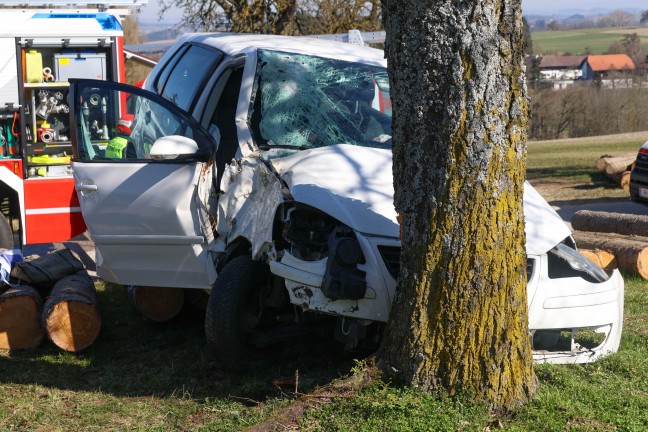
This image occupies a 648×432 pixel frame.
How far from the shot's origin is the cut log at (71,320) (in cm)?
667

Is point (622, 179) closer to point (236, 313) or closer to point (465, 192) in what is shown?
point (236, 313)

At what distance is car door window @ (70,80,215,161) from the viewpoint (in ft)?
20.9

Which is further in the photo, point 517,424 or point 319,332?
point 319,332

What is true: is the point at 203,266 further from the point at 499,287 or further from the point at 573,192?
the point at 573,192

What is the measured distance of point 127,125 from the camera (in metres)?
7.68

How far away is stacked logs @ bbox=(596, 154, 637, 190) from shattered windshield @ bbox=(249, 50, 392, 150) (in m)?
11.2

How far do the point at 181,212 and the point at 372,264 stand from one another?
1785 millimetres

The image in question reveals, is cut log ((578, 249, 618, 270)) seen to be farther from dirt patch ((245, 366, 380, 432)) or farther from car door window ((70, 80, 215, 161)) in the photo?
dirt patch ((245, 366, 380, 432))

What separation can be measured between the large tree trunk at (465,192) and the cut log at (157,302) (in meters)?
3.23

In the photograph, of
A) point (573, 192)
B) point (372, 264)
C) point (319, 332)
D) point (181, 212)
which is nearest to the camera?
Answer: point (372, 264)

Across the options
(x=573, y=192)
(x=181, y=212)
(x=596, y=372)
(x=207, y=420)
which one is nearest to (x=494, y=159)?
(x=596, y=372)

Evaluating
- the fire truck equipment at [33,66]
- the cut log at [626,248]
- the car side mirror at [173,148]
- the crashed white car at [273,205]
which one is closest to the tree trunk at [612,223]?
the cut log at [626,248]

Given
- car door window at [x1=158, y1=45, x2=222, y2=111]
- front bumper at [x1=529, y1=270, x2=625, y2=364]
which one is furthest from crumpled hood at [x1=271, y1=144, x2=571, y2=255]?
car door window at [x1=158, y1=45, x2=222, y2=111]

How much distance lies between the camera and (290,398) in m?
5.21
